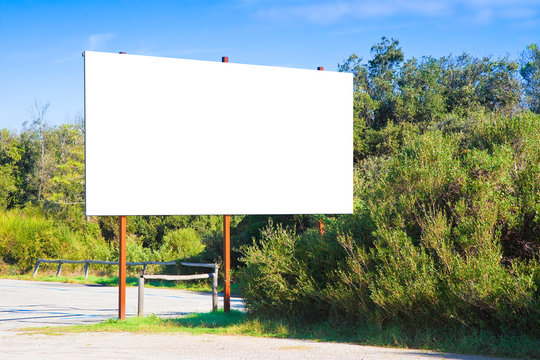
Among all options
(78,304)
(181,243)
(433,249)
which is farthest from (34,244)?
(433,249)

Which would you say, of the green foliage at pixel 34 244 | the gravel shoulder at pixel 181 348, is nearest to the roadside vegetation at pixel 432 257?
the gravel shoulder at pixel 181 348

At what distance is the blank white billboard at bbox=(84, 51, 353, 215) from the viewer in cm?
1216

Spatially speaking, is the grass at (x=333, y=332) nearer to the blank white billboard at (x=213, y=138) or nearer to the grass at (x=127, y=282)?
the blank white billboard at (x=213, y=138)

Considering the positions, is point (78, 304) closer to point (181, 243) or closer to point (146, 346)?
point (146, 346)

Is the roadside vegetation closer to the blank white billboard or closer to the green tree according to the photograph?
the blank white billboard

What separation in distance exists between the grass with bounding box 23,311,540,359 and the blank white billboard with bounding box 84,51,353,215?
223 centimetres

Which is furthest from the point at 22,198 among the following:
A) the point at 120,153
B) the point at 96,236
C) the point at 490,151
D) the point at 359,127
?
the point at 490,151

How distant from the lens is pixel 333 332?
11.0 metres

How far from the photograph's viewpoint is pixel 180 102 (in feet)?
41.6

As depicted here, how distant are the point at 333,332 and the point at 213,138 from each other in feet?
15.0

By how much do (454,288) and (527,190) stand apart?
2.19 m

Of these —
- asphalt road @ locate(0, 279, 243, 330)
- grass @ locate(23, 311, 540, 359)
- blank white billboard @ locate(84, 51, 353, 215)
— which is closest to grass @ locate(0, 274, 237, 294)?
asphalt road @ locate(0, 279, 243, 330)

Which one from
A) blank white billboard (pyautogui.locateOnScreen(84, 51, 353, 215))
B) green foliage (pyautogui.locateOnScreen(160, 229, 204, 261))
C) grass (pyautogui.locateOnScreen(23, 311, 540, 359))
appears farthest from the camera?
green foliage (pyautogui.locateOnScreen(160, 229, 204, 261))

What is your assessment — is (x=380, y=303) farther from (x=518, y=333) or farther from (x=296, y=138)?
(x=296, y=138)
